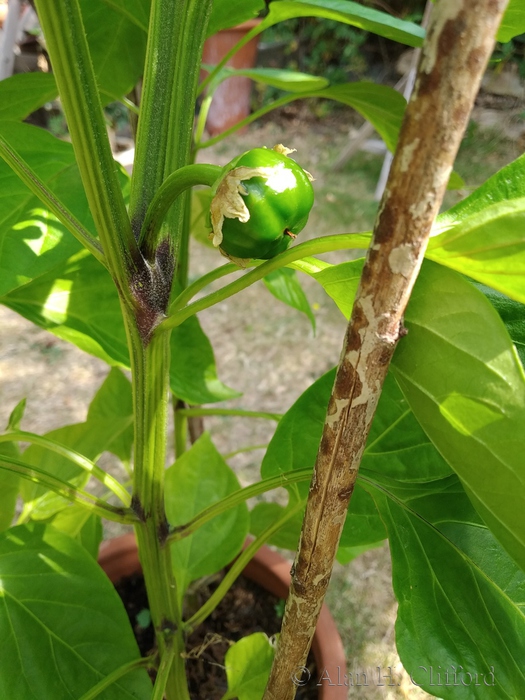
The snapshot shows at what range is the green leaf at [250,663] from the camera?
481mm

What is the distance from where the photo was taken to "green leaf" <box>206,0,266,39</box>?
48cm

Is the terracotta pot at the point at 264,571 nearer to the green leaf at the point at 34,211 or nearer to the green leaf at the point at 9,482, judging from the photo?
the green leaf at the point at 9,482

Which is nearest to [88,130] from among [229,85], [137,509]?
[137,509]

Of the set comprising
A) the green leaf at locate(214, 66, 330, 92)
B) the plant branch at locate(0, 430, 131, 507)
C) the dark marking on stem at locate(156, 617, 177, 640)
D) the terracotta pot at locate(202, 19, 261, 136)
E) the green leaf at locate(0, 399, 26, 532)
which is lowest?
the dark marking on stem at locate(156, 617, 177, 640)

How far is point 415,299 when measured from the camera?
0.23 m

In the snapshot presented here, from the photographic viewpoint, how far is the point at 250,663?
487 millimetres

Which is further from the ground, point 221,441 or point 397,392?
point 221,441

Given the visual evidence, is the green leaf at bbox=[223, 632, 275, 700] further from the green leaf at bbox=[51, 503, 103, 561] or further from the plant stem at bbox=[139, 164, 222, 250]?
the plant stem at bbox=[139, 164, 222, 250]

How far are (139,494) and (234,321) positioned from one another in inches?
46.4

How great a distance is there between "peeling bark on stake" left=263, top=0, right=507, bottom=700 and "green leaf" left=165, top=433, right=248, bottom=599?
295 mm

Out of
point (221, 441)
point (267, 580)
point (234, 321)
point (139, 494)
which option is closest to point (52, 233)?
point (139, 494)

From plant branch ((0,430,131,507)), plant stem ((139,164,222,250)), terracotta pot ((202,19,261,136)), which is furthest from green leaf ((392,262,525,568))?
terracotta pot ((202,19,261,136))

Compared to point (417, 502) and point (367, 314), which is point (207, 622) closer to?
point (417, 502)

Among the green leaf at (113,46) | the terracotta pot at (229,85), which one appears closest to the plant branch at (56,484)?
the green leaf at (113,46)
